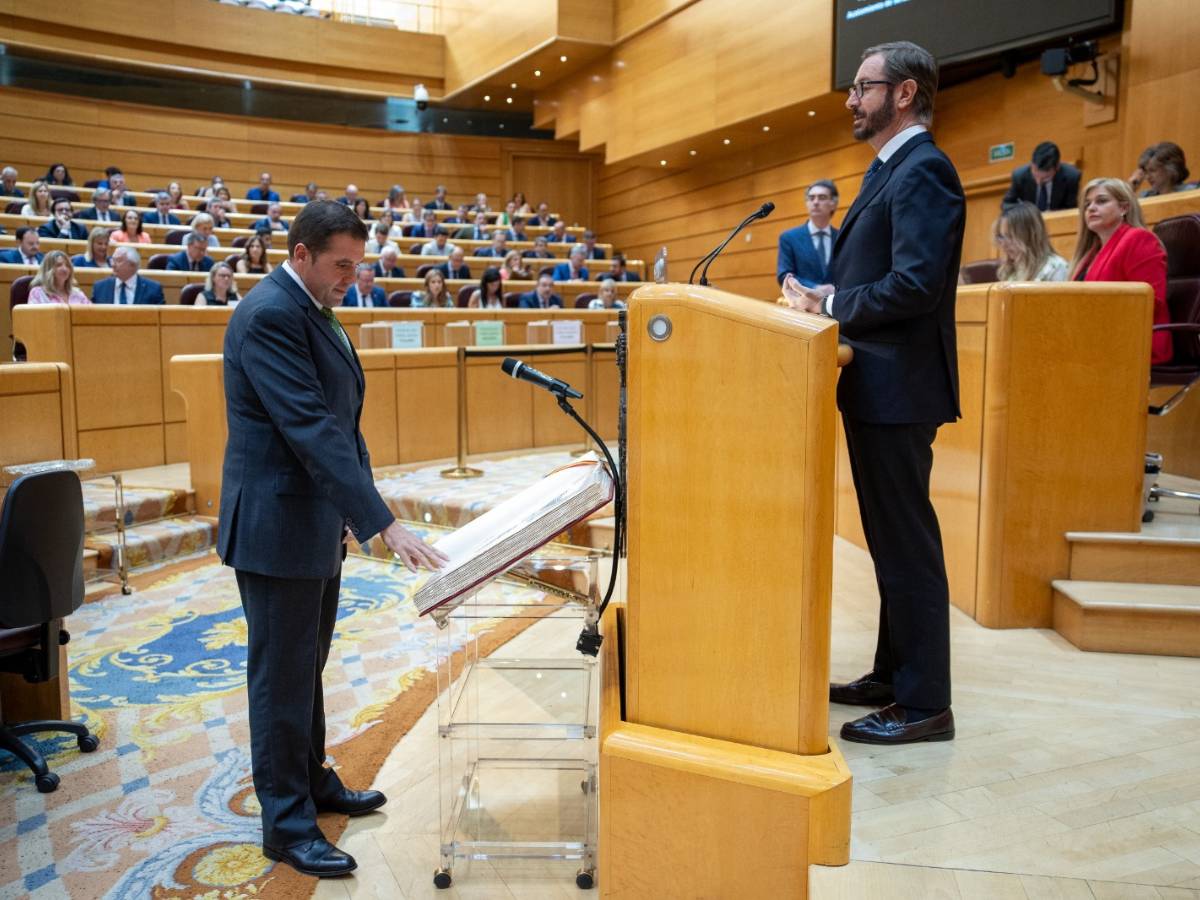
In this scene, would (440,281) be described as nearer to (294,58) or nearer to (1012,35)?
(1012,35)

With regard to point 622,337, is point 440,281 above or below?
above

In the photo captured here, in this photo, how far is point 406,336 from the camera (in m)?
5.49

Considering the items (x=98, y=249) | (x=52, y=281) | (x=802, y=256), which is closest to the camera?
(x=802, y=256)

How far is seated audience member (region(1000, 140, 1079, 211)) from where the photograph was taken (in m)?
5.56

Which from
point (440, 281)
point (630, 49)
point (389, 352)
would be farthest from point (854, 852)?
point (630, 49)

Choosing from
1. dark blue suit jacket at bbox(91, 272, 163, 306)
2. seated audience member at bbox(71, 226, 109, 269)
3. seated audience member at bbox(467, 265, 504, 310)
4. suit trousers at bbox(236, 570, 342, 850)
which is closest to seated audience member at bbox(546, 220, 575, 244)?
seated audience member at bbox(467, 265, 504, 310)

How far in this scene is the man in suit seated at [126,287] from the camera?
5.66 m

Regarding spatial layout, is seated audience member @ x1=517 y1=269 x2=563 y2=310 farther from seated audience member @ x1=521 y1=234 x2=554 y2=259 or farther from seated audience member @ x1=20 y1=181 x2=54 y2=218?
seated audience member @ x1=20 y1=181 x2=54 y2=218

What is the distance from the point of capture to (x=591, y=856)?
1703mm

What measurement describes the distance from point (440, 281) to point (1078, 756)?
223 inches

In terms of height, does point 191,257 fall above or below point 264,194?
below

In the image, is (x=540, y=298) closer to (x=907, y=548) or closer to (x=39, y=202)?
(x=39, y=202)

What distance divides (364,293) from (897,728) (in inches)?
214

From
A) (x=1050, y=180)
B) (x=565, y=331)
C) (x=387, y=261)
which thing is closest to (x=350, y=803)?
(x=565, y=331)
